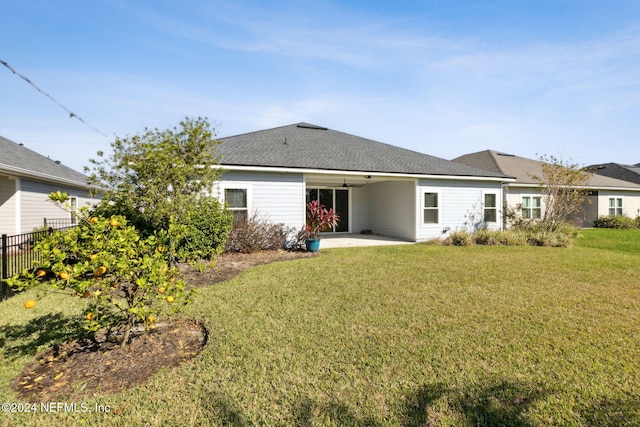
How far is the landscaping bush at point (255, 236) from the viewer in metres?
10.1

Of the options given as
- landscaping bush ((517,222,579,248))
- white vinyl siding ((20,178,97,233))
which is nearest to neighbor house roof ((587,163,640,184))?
landscaping bush ((517,222,579,248))

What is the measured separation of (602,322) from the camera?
4316mm

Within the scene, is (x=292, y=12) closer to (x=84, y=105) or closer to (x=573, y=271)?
(x=84, y=105)

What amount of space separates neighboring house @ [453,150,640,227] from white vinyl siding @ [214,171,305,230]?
12.6 metres

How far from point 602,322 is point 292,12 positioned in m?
10.3

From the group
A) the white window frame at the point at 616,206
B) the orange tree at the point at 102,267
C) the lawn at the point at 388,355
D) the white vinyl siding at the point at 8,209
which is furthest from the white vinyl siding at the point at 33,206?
the white window frame at the point at 616,206

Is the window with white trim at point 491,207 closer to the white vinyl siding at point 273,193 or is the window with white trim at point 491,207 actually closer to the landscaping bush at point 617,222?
the white vinyl siding at point 273,193

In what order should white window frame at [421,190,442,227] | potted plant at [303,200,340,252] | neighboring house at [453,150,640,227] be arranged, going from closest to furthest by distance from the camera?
potted plant at [303,200,340,252] → white window frame at [421,190,442,227] → neighboring house at [453,150,640,227]

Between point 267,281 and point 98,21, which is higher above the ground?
point 98,21

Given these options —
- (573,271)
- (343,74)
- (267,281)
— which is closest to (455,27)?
(343,74)

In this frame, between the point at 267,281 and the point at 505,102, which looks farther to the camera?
the point at 505,102

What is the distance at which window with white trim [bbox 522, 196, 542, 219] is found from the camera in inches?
681

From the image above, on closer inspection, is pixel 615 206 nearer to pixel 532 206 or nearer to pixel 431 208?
pixel 532 206

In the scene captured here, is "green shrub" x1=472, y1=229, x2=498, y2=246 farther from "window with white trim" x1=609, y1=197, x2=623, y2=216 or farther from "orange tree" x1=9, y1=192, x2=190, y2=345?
"window with white trim" x1=609, y1=197, x2=623, y2=216
